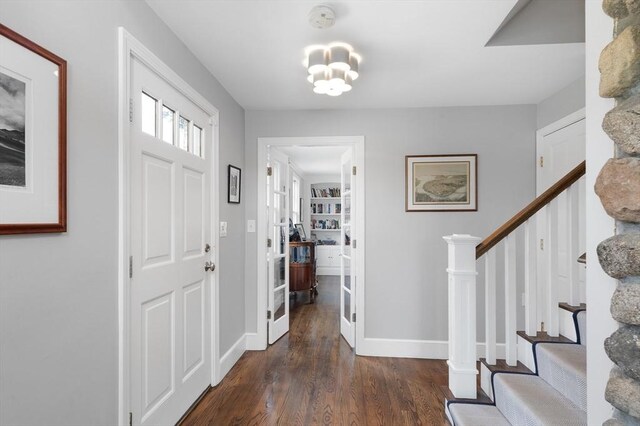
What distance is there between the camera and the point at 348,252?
Result: 10.7ft

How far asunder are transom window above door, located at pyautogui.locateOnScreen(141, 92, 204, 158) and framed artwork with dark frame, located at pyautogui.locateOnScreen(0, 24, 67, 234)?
53 centimetres

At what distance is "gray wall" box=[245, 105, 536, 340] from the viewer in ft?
9.27

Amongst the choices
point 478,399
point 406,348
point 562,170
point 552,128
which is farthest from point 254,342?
point 552,128

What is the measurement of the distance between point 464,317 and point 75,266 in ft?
6.36

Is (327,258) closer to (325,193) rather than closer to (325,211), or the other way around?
(325,211)

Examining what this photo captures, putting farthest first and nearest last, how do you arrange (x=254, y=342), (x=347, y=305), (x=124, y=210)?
(x=347, y=305) < (x=254, y=342) < (x=124, y=210)

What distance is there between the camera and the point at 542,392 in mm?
1515

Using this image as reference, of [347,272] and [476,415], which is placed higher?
[347,272]

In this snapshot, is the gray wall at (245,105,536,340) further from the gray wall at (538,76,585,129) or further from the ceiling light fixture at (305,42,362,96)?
the ceiling light fixture at (305,42,362,96)

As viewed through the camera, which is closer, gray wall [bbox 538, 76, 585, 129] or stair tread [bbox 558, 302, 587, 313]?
stair tread [bbox 558, 302, 587, 313]

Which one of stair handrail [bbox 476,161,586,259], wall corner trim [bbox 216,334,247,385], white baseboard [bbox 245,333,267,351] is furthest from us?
white baseboard [bbox 245,333,267,351]

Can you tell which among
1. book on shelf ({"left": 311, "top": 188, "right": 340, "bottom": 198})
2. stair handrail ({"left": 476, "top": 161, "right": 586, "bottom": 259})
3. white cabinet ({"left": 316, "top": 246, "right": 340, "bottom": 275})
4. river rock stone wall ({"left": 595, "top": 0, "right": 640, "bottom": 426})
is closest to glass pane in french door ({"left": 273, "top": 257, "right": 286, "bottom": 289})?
stair handrail ({"left": 476, "top": 161, "right": 586, "bottom": 259})

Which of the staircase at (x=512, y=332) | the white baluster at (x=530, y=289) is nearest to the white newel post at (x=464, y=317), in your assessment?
the staircase at (x=512, y=332)

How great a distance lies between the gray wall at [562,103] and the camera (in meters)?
2.29
